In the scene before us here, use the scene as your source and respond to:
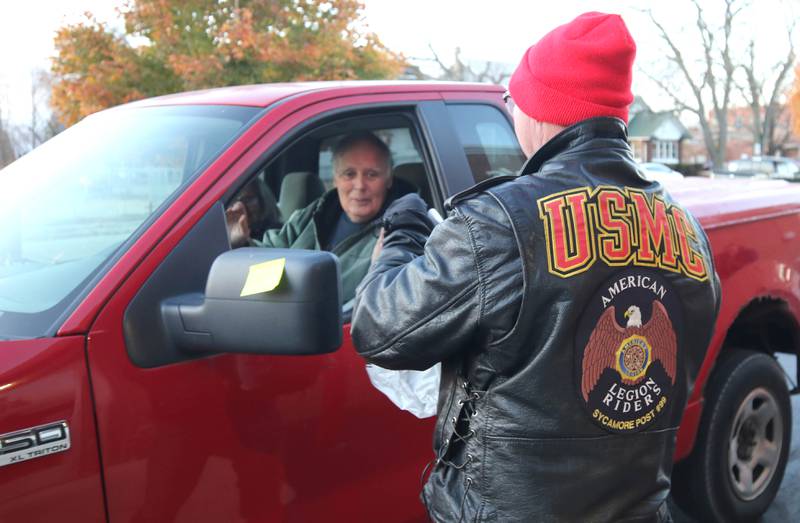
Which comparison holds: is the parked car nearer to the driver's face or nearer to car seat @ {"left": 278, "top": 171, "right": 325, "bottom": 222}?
car seat @ {"left": 278, "top": 171, "right": 325, "bottom": 222}

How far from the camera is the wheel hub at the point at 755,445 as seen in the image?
359 centimetres

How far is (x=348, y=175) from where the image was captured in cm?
320

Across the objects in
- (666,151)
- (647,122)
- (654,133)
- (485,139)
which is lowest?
(666,151)

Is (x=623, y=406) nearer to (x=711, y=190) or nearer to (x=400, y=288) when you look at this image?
(x=400, y=288)

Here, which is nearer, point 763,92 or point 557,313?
point 557,313

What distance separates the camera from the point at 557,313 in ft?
4.93

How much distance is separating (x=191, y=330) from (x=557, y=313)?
0.86 m

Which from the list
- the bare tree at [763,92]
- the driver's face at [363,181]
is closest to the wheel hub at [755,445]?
the driver's face at [363,181]

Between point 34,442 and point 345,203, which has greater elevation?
point 345,203

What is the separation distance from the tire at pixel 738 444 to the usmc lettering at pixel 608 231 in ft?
6.47

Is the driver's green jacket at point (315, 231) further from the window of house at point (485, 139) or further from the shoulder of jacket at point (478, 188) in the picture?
the shoulder of jacket at point (478, 188)

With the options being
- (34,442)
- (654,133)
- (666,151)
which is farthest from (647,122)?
(34,442)

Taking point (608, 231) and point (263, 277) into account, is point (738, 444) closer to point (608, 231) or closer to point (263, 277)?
point (608, 231)

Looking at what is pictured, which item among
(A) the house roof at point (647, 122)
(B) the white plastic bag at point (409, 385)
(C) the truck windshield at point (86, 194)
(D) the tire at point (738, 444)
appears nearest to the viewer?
(C) the truck windshield at point (86, 194)
